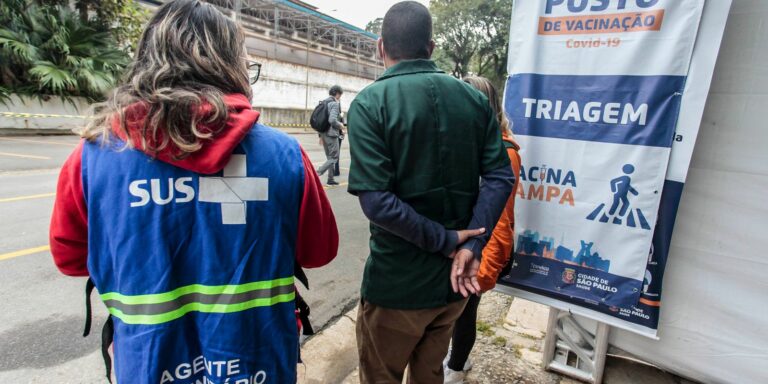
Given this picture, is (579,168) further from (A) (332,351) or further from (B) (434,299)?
(A) (332,351)

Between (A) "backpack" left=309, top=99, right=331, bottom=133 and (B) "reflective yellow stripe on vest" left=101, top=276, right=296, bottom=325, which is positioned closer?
(B) "reflective yellow stripe on vest" left=101, top=276, right=296, bottom=325

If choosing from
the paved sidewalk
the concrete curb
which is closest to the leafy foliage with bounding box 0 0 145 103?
the concrete curb

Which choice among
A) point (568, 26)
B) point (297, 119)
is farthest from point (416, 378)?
point (297, 119)

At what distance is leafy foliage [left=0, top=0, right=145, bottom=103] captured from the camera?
11.4 metres

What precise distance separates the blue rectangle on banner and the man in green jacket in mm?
774

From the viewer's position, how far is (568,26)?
Answer: 2.15m

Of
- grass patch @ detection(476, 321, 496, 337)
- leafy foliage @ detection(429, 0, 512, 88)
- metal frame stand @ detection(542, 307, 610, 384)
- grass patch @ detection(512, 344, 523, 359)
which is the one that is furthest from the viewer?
leafy foliage @ detection(429, 0, 512, 88)

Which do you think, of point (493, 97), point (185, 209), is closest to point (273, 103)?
point (493, 97)

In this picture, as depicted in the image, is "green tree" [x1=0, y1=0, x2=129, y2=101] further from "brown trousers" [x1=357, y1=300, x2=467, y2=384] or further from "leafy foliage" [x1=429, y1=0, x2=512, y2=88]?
"leafy foliage" [x1=429, y1=0, x2=512, y2=88]

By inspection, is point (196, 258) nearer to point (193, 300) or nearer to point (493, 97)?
point (193, 300)

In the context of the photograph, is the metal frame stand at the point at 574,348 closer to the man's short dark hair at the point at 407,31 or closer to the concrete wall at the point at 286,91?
the man's short dark hair at the point at 407,31

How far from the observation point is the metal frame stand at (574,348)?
2.39 metres

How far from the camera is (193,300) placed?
1.17 metres

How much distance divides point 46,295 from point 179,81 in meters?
3.18
